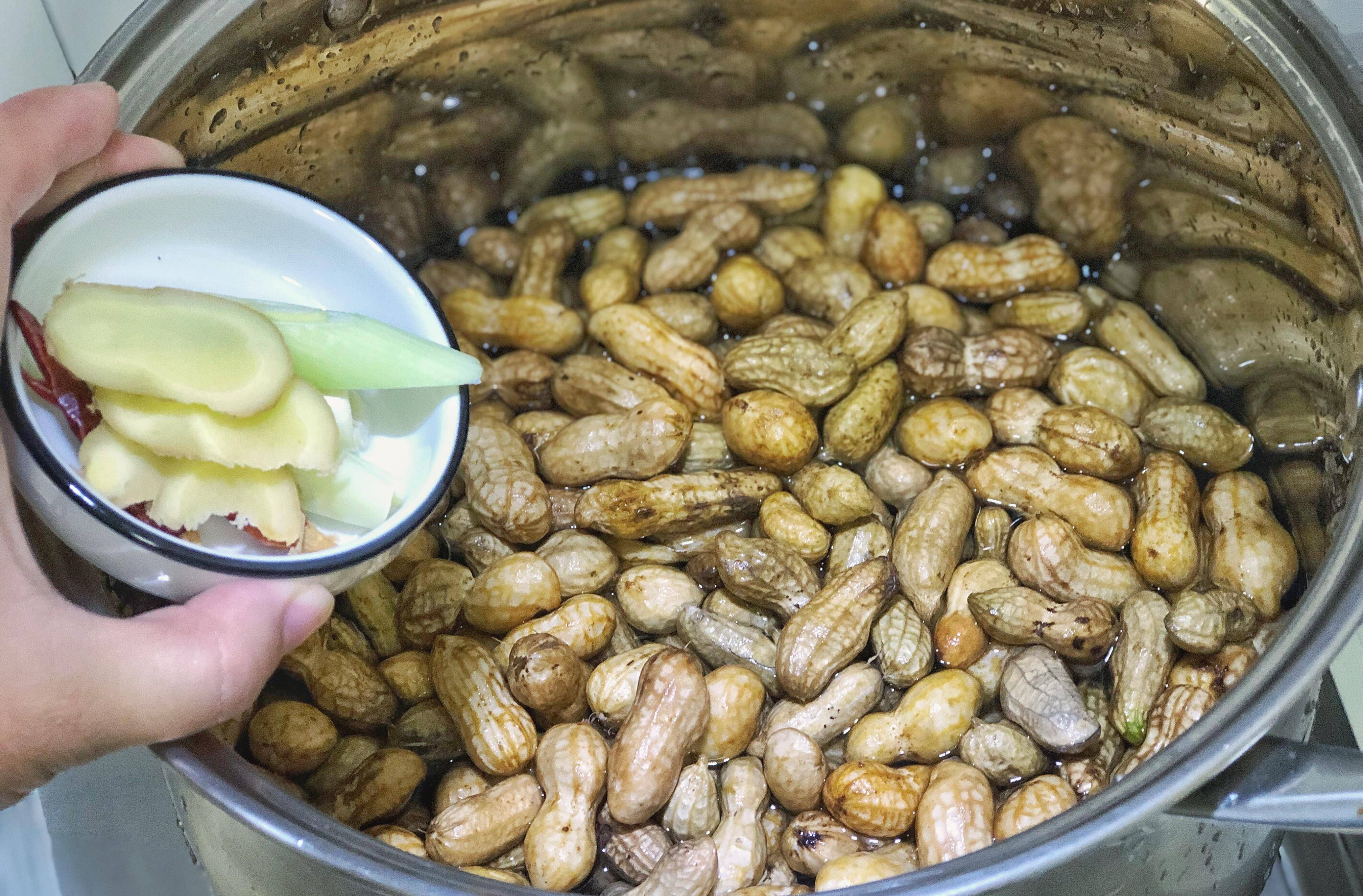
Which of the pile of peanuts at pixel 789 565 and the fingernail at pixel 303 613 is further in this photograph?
the pile of peanuts at pixel 789 565

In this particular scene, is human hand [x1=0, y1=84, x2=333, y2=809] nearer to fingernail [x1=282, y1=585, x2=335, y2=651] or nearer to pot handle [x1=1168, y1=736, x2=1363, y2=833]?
fingernail [x1=282, y1=585, x2=335, y2=651]

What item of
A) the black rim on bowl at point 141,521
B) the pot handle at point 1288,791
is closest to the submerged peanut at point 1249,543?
the pot handle at point 1288,791

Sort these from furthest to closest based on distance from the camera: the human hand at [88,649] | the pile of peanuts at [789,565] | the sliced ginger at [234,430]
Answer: the pile of peanuts at [789,565], the sliced ginger at [234,430], the human hand at [88,649]

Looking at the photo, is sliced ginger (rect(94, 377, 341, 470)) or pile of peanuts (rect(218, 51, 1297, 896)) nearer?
sliced ginger (rect(94, 377, 341, 470))

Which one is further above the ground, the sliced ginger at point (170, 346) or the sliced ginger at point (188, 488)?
the sliced ginger at point (170, 346)

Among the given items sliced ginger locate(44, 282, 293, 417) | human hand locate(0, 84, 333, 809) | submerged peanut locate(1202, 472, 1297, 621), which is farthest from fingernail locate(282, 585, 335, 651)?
→ submerged peanut locate(1202, 472, 1297, 621)

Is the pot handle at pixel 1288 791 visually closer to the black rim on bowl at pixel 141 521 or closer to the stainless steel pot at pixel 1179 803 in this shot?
the stainless steel pot at pixel 1179 803
